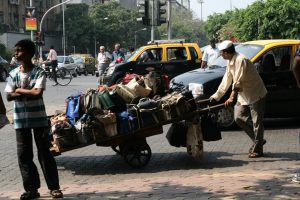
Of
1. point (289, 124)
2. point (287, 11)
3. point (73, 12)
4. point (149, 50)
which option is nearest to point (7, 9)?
point (73, 12)

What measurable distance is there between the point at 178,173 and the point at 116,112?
3.73 ft

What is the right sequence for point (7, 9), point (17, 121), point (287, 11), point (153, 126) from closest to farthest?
point (17, 121)
point (153, 126)
point (287, 11)
point (7, 9)

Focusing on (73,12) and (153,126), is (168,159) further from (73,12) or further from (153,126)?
(73,12)

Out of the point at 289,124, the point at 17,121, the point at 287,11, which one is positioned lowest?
the point at 289,124

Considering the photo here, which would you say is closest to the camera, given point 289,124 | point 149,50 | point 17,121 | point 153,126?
point 17,121

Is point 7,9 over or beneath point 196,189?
over

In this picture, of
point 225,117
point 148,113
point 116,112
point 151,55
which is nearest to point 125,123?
point 116,112

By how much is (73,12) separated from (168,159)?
74469 millimetres

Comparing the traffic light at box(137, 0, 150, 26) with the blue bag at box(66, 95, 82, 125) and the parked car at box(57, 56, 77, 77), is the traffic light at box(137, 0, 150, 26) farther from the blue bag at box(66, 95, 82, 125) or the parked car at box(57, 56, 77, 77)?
the parked car at box(57, 56, 77, 77)

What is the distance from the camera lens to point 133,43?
9481 cm

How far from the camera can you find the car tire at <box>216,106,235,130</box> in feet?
35.6

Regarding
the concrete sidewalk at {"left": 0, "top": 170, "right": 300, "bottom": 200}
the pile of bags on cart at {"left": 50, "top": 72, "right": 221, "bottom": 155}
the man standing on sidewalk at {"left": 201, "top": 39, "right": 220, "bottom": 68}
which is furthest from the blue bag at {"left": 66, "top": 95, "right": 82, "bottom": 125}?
the man standing on sidewalk at {"left": 201, "top": 39, "right": 220, "bottom": 68}

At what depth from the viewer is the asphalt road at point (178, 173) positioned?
5996 mm

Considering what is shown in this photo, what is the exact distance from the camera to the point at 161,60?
1819cm
